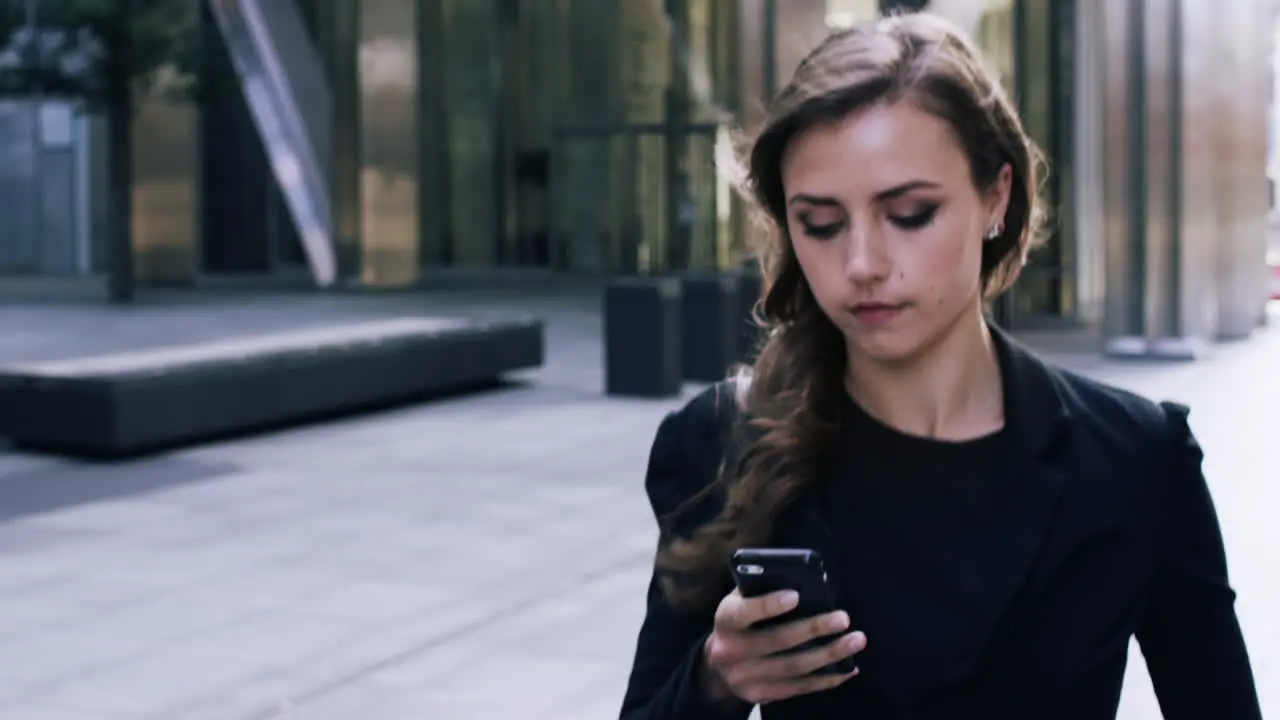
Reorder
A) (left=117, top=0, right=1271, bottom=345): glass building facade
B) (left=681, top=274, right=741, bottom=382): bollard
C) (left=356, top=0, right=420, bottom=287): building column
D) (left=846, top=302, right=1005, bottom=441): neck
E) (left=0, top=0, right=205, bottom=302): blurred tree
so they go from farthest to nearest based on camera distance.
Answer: (left=356, top=0, right=420, bottom=287): building column
(left=0, top=0, right=205, bottom=302): blurred tree
(left=117, top=0, right=1271, bottom=345): glass building facade
(left=681, top=274, right=741, bottom=382): bollard
(left=846, top=302, right=1005, bottom=441): neck

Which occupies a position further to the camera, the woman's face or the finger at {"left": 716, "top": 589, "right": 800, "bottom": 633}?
the woman's face

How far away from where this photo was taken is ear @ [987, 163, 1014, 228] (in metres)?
1.85

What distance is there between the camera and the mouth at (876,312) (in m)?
1.78

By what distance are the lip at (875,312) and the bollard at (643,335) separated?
12.1m

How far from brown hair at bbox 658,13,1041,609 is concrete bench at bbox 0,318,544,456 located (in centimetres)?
938

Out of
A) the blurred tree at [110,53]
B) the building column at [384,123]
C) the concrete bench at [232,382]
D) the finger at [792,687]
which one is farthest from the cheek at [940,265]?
the building column at [384,123]

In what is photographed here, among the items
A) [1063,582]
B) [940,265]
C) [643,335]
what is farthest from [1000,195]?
[643,335]

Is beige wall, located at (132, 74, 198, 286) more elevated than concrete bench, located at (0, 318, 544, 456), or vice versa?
beige wall, located at (132, 74, 198, 286)

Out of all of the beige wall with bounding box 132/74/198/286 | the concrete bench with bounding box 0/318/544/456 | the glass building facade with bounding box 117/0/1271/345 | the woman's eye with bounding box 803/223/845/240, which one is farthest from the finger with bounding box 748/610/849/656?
the beige wall with bounding box 132/74/198/286

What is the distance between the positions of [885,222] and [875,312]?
97 millimetres

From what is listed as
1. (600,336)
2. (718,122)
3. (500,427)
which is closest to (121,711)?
(500,427)

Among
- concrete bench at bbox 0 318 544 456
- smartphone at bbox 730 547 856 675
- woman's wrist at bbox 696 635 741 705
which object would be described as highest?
smartphone at bbox 730 547 856 675

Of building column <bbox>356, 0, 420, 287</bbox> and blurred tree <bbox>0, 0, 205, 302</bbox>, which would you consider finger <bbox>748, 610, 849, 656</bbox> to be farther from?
building column <bbox>356, 0, 420, 287</bbox>

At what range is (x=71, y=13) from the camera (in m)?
23.2
